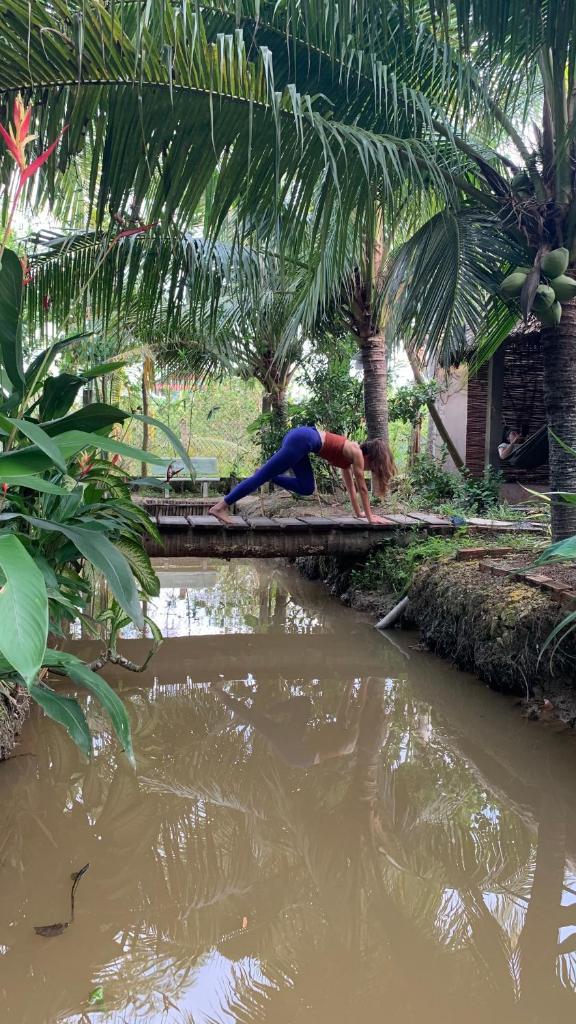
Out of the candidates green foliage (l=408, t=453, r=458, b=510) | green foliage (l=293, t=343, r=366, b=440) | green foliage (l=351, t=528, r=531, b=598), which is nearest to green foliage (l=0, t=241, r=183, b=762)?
green foliage (l=351, t=528, r=531, b=598)

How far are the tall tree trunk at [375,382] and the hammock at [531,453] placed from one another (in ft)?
6.35

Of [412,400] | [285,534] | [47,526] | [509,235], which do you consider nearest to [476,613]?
[285,534]

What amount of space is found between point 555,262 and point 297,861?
130 inches

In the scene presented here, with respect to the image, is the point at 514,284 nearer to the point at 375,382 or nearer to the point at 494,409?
the point at 375,382

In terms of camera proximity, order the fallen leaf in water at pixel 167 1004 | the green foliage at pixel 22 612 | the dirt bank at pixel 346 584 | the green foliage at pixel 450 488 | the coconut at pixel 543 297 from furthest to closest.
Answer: the green foliage at pixel 450 488
the dirt bank at pixel 346 584
the coconut at pixel 543 297
the fallen leaf in water at pixel 167 1004
the green foliage at pixel 22 612

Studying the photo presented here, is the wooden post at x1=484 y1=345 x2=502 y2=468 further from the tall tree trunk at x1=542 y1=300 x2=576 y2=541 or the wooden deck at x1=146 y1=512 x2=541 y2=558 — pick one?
the tall tree trunk at x1=542 y1=300 x2=576 y2=541

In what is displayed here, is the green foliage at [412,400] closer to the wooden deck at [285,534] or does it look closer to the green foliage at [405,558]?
the wooden deck at [285,534]

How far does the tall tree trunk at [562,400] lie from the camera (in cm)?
423

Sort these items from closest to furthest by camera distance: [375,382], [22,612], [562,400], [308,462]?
[22,612], [562,400], [308,462], [375,382]

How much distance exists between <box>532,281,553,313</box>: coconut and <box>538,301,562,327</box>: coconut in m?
0.04

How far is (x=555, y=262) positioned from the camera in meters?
3.99

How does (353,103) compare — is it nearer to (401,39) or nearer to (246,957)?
(401,39)

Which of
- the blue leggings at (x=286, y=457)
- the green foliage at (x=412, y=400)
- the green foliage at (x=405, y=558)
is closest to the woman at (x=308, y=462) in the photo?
the blue leggings at (x=286, y=457)

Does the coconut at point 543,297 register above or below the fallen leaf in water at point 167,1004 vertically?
above
